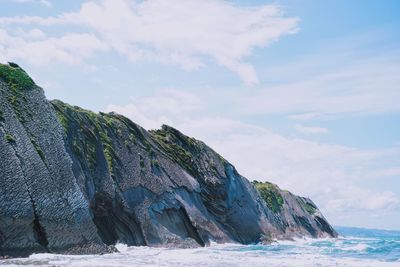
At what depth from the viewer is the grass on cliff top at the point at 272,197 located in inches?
2694

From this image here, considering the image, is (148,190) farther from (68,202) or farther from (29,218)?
(29,218)

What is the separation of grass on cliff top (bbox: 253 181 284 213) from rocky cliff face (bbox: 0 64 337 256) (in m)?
8.08

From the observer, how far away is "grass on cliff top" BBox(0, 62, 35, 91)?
92.8ft

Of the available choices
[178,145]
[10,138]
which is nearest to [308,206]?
[178,145]

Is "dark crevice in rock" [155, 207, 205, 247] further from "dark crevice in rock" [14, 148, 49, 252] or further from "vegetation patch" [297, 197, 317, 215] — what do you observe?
"vegetation patch" [297, 197, 317, 215]

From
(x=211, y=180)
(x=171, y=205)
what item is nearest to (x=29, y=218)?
(x=171, y=205)

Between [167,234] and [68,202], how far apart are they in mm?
13018

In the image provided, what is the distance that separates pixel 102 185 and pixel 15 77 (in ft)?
27.8

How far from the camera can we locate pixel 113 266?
66.5ft

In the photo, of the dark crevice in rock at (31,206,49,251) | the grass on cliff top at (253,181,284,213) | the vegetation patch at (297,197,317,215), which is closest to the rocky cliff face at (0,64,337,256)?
the dark crevice in rock at (31,206,49,251)

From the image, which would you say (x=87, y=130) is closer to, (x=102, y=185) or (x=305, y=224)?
(x=102, y=185)

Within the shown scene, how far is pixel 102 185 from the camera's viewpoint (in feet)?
108

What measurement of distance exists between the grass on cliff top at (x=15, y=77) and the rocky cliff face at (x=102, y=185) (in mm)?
66

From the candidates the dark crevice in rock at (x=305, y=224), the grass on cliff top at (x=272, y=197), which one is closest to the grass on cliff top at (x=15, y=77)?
the grass on cliff top at (x=272, y=197)
